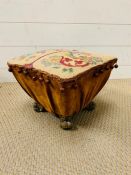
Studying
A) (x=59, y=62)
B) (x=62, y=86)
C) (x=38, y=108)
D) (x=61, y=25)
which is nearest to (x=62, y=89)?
(x=62, y=86)

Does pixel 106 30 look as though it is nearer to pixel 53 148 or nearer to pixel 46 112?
pixel 46 112

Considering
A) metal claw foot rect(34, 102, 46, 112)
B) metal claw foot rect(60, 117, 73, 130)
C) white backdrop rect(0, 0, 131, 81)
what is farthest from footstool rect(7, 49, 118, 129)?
white backdrop rect(0, 0, 131, 81)

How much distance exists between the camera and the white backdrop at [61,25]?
1487 mm

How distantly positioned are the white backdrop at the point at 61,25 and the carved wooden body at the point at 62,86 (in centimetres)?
48

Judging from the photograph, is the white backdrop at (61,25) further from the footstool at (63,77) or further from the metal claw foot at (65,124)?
the metal claw foot at (65,124)

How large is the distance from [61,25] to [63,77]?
0.76 m

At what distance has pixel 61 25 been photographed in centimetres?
155

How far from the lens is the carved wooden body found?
A: 3.03 feet

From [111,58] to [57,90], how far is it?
34cm

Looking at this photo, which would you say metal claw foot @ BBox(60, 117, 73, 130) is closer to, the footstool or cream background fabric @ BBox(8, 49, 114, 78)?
the footstool

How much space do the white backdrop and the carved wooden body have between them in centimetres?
48

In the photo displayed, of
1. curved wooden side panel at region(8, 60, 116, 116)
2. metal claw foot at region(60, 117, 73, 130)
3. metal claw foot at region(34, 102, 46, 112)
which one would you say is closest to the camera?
curved wooden side panel at region(8, 60, 116, 116)

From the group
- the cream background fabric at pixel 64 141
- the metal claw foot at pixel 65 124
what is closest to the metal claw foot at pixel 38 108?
the cream background fabric at pixel 64 141

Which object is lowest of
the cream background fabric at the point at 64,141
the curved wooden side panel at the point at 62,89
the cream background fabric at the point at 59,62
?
the cream background fabric at the point at 64,141
